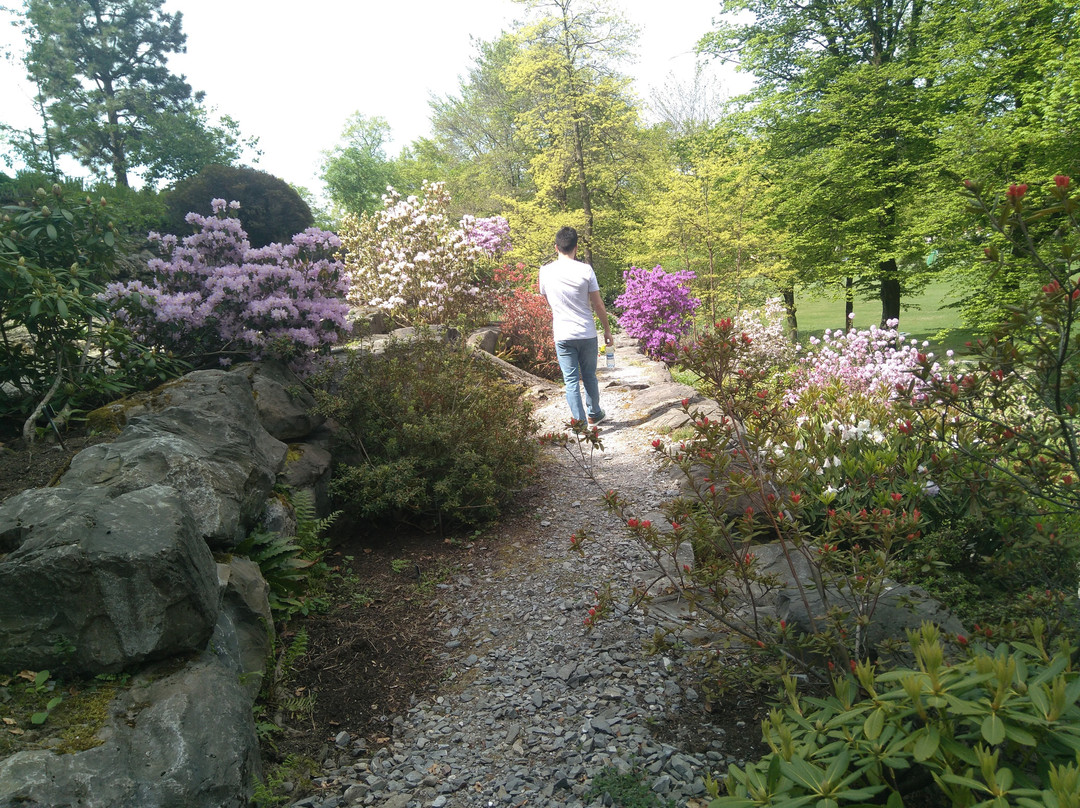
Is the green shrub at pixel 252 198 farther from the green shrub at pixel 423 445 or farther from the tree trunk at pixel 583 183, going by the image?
the green shrub at pixel 423 445

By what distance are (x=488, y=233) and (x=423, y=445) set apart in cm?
889

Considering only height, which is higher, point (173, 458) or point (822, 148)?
point (822, 148)

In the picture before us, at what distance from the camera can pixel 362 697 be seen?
9.79 feet

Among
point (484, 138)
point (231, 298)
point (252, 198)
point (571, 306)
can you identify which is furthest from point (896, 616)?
point (484, 138)

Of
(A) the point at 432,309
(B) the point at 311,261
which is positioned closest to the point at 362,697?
(B) the point at 311,261

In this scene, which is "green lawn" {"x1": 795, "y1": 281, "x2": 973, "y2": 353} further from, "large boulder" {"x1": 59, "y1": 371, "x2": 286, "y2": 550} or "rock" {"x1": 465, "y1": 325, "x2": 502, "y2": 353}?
"large boulder" {"x1": 59, "y1": 371, "x2": 286, "y2": 550}

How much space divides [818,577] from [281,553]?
2.99 meters

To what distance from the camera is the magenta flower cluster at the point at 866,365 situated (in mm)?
6086

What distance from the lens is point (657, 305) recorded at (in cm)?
1127

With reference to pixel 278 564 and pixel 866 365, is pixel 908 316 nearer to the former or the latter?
pixel 866 365

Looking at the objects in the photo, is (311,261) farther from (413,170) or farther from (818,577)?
(413,170)

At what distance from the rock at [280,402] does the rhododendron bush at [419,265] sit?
4.31 metres

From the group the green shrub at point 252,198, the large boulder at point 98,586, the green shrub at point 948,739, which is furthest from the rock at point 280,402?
the green shrub at point 252,198

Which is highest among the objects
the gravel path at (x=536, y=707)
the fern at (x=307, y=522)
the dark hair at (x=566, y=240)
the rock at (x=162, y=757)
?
the dark hair at (x=566, y=240)
